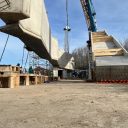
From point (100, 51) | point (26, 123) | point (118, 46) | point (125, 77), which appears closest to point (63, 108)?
point (26, 123)

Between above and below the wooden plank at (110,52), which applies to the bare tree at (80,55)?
above

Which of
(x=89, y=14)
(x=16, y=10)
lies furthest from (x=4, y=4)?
(x=89, y=14)

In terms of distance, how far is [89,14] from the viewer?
125ft

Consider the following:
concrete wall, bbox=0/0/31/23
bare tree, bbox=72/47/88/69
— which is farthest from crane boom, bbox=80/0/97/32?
bare tree, bbox=72/47/88/69

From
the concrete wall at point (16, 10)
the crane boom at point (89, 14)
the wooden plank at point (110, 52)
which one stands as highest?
the crane boom at point (89, 14)

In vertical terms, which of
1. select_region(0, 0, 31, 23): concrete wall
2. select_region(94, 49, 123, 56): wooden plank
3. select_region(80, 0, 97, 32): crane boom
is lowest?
select_region(94, 49, 123, 56): wooden plank

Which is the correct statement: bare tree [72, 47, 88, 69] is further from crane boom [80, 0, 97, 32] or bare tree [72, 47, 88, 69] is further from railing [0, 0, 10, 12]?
railing [0, 0, 10, 12]

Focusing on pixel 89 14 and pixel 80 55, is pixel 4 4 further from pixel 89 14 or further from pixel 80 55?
pixel 80 55

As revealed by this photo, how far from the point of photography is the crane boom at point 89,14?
3651cm

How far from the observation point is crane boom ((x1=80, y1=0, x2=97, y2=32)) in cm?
3651

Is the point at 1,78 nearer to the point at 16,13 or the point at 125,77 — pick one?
the point at 16,13

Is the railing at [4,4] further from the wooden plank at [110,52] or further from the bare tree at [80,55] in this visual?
the bare tree at [80,55]

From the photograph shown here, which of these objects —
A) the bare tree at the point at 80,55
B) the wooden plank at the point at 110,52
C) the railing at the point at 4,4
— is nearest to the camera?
the railing at the point at 4,4

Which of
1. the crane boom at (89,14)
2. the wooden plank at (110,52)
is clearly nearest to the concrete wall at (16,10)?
the wooden plank at (110,52)
